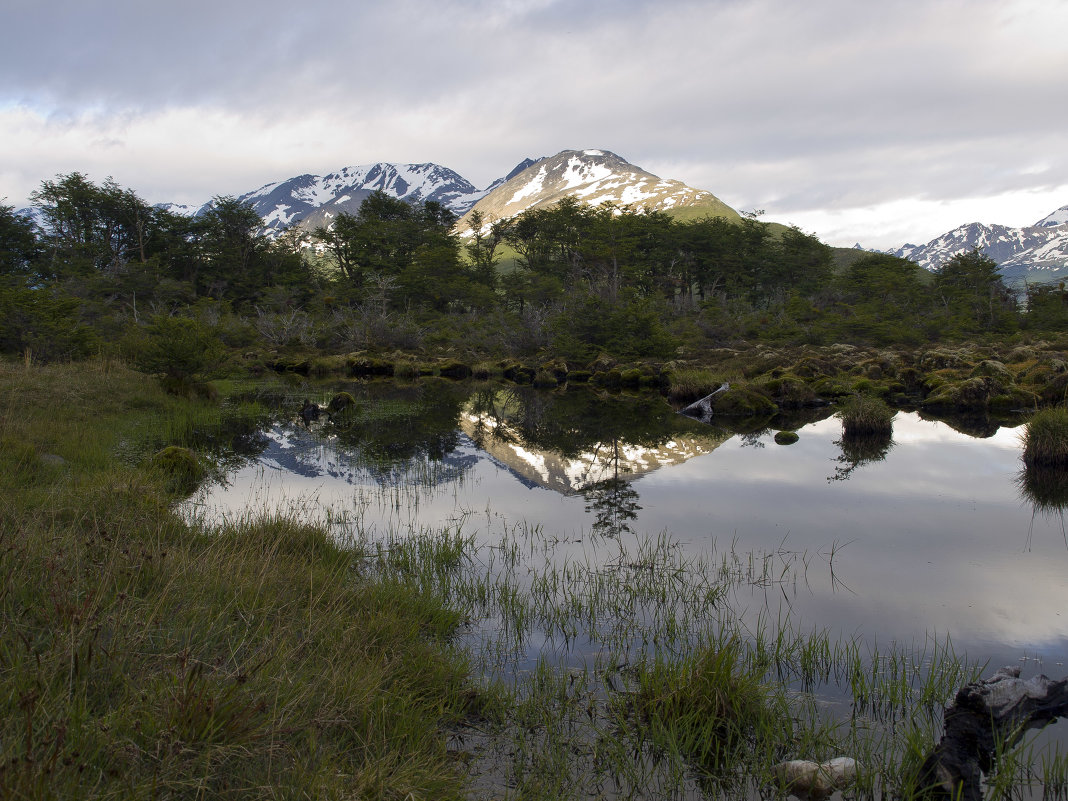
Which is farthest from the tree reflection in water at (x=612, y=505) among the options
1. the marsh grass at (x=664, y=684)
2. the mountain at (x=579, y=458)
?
the marsh grass at (x=664, y=684)

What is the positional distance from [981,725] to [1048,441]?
10388 mm

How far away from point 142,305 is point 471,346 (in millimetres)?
23544

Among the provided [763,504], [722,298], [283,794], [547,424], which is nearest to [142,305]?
[547,424]

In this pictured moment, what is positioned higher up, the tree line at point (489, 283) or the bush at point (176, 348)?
the tree line at point (489, 283)

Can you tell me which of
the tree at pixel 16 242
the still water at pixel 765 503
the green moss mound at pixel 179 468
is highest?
the tree at pixel 16 242

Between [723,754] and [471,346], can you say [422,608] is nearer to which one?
[723,754]

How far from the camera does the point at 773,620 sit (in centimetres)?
548

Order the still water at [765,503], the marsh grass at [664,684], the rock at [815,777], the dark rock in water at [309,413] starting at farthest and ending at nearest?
the dark rock in water at [309,413], the still water at [765,503], the marsh grass at [664,684], the rock at [815,777]

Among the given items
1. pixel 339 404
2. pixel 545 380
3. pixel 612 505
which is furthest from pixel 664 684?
pixel 545 380

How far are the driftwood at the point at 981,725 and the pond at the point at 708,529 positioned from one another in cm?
23

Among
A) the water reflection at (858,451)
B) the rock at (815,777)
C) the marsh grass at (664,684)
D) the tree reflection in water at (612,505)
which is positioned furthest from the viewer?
the water reflection at (858,451)

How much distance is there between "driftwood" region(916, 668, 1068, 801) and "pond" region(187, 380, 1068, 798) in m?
0.23

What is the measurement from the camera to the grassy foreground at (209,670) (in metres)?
2.30

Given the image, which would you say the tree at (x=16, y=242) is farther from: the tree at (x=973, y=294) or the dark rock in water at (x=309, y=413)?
the tree at (x=973, y=294)
